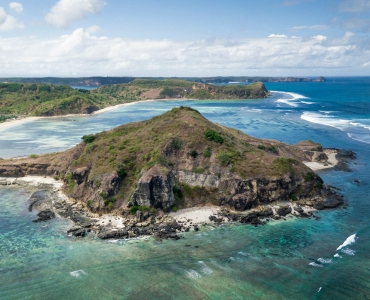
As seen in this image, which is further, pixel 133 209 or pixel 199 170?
pixel 199 170

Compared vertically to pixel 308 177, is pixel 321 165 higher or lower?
lower

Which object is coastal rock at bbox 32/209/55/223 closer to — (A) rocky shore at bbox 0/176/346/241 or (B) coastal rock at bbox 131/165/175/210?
(A) rocky shore at bbox 0/176/346/241

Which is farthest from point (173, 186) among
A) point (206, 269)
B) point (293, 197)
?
point (293, 197)

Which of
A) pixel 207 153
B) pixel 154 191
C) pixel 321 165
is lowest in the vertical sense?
pixel 321 165

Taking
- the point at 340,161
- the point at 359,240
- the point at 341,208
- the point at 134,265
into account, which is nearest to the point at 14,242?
the point at 134,265

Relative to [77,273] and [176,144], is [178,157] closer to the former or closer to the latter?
[176,144]

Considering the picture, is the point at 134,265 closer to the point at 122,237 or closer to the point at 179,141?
the point at 122,237
